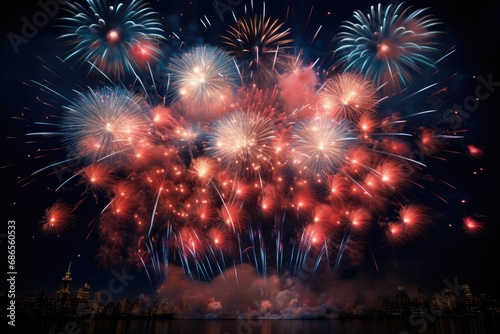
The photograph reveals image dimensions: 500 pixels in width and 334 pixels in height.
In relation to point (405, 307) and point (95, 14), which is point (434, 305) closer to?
point (405, 307)

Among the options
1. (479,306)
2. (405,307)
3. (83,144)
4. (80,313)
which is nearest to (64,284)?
(80,313)

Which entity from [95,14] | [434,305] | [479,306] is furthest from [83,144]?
[479,306]

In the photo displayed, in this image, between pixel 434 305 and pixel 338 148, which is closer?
pixel 338 148

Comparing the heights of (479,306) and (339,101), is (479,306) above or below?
below

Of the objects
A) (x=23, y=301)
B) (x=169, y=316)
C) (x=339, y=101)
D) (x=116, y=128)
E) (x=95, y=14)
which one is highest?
(x=95, y=14)

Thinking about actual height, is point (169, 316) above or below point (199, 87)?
below

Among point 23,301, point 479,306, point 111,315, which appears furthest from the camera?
point 479,306

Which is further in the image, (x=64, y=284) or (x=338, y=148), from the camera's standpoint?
(x=64, y=284)

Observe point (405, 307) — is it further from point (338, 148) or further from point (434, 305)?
point (338, 148)

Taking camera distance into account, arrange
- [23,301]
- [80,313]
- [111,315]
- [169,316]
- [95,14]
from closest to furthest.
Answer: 1. [95,14]
2. [23,301]
3. [80,313]
4. [111,315]
5. [169,316]
